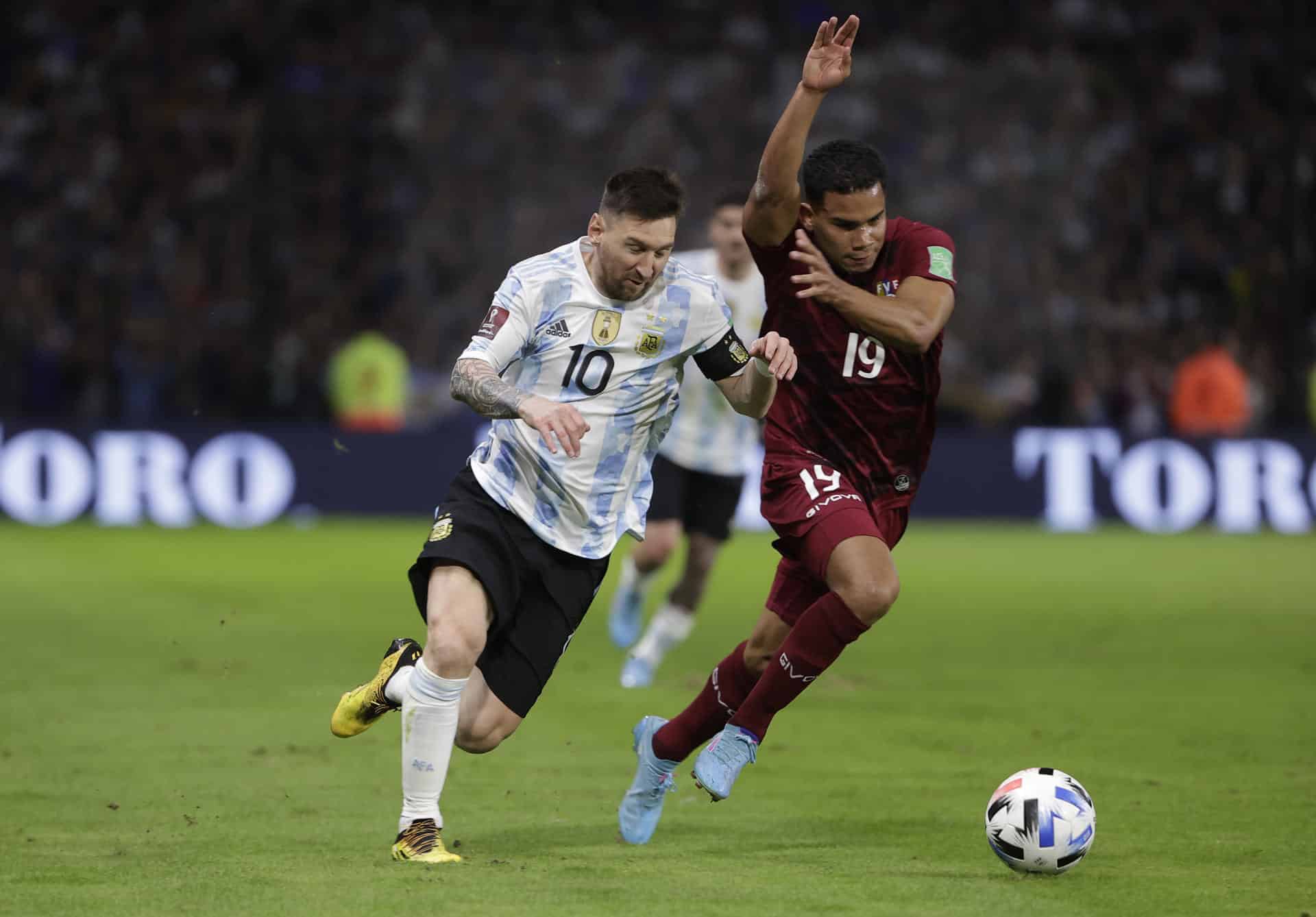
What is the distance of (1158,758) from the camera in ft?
24.5

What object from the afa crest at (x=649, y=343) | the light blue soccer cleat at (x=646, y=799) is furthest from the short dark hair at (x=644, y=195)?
the light blue soccer cleat at (x=646, y=799)

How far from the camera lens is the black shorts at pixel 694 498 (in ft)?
32.0

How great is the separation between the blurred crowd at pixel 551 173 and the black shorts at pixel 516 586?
13.8 metres

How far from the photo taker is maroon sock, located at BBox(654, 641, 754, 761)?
6.03 metres

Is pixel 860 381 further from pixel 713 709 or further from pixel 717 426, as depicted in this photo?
pixel 717 426

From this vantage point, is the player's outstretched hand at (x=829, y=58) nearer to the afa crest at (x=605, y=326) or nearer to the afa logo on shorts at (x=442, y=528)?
the afa crest at (x=605, y=326)

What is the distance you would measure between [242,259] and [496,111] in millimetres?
Answer: 3782

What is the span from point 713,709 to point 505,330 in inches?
56.4

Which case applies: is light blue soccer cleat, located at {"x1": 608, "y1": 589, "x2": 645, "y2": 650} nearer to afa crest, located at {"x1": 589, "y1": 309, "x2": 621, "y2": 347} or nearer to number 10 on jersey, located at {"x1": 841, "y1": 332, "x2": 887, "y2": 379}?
number 10 on jersey, located at {"x1": 841, "y1": 332, "x2": 887, "y2": 379}

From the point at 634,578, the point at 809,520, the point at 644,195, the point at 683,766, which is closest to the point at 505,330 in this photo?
the point at 644,195

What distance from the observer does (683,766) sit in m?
7.35

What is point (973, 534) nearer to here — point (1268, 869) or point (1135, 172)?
point (1135, 172)

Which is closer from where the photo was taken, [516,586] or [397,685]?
[516,586]

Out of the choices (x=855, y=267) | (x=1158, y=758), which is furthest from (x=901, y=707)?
(x=855, y=267)
